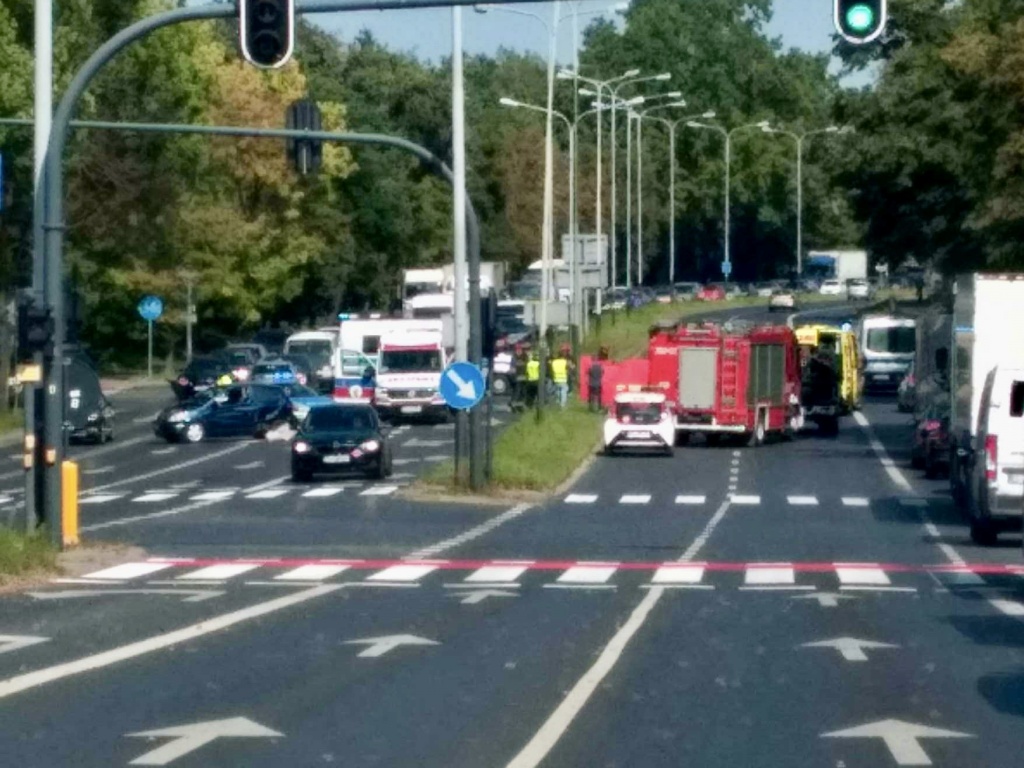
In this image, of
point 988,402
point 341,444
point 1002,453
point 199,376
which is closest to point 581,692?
point 1002,453

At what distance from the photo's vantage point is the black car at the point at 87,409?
59.9 metres

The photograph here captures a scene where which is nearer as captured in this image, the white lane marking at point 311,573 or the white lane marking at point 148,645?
the white lane marking at point 148,645

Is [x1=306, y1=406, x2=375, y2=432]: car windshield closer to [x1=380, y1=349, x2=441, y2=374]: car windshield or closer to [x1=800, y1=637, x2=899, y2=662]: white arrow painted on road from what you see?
[x1=380, y1=349, x2=441, y2=374]: car windshield

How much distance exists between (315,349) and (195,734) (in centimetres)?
6809

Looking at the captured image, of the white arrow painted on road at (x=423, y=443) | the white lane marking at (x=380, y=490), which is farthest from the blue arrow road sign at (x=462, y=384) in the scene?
the white arrow painted on road at (x=423, y=443)

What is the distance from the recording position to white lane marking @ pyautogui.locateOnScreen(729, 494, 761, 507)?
4291cm

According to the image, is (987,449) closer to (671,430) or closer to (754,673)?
(754,673)

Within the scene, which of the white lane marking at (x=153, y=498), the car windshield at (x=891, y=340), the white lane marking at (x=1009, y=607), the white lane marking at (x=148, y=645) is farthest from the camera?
the car windshield at (x=891, y=340)

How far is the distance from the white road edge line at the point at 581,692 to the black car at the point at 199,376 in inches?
1889

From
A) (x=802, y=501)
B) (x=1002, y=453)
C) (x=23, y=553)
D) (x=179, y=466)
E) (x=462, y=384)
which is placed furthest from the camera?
(x=179, y=466)

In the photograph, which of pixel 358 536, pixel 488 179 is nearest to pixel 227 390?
pixel 358 536

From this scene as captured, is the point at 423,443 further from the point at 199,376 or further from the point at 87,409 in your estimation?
the point at 199,376

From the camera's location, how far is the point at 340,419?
158ft

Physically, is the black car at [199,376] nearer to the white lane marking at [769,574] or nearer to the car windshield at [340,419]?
the car windshield at [340,419]
